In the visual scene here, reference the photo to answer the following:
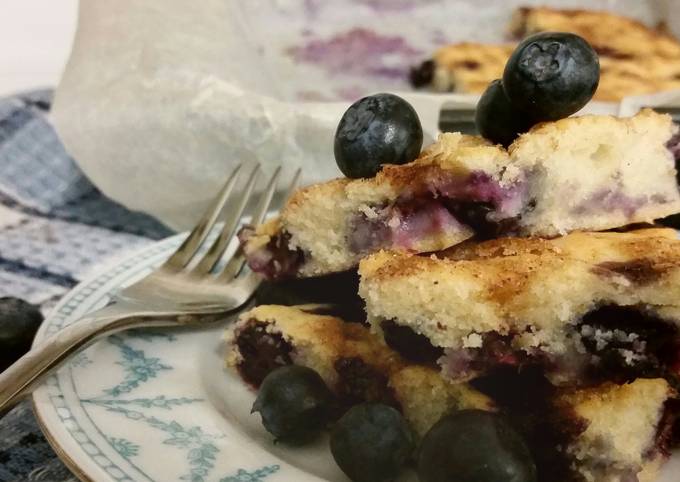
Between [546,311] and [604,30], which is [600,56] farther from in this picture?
[546,311]

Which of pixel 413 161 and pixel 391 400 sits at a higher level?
pixel 413 161

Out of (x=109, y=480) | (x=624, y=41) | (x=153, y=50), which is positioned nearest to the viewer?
(x=109, y=480)

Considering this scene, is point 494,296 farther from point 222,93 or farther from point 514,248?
point 222,93

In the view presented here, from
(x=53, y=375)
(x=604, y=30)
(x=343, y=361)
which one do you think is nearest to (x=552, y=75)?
(x=343, y=361)

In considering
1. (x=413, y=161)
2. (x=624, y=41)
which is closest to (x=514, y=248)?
(x=413, y=161)

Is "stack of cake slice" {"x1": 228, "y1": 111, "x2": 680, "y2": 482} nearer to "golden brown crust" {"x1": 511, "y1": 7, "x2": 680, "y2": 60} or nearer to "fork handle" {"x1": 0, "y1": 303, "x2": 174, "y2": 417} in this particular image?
"fork handle" {"x1": 0, "y1": 303, "x2": 174, "y2": 417}

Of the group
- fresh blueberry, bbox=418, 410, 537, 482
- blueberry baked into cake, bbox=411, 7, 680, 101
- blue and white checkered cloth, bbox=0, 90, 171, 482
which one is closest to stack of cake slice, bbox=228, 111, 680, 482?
fresh blueberry, bbox=418, 410, 537, 482
